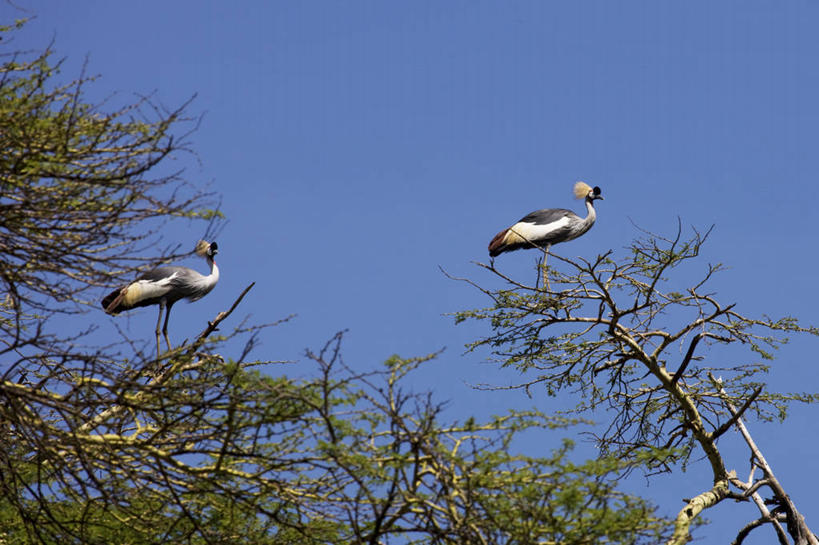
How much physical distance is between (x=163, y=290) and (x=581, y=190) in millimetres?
7299

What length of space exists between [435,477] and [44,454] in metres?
2.76

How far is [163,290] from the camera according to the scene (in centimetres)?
A: 1444

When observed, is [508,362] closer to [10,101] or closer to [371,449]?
[371,449]

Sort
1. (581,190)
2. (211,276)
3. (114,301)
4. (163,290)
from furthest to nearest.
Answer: (581,190), (211,276), (163,290), (114,301)

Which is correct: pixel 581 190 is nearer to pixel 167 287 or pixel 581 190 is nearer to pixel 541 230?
pixel 541 230

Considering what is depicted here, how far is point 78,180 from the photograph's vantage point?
7.67 m

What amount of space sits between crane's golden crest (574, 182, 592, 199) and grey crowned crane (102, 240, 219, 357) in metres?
6.34

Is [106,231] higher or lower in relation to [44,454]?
higher

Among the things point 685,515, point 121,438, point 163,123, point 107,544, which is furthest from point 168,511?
point 685,515

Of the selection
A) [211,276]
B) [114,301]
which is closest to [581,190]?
[211,276]

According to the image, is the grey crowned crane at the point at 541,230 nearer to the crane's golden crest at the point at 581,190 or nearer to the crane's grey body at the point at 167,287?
the crane's golden crest at the point at 581,190

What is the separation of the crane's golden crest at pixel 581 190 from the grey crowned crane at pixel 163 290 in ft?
20.8

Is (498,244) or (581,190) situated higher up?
(581,190)

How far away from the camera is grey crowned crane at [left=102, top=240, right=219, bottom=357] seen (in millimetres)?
14094
